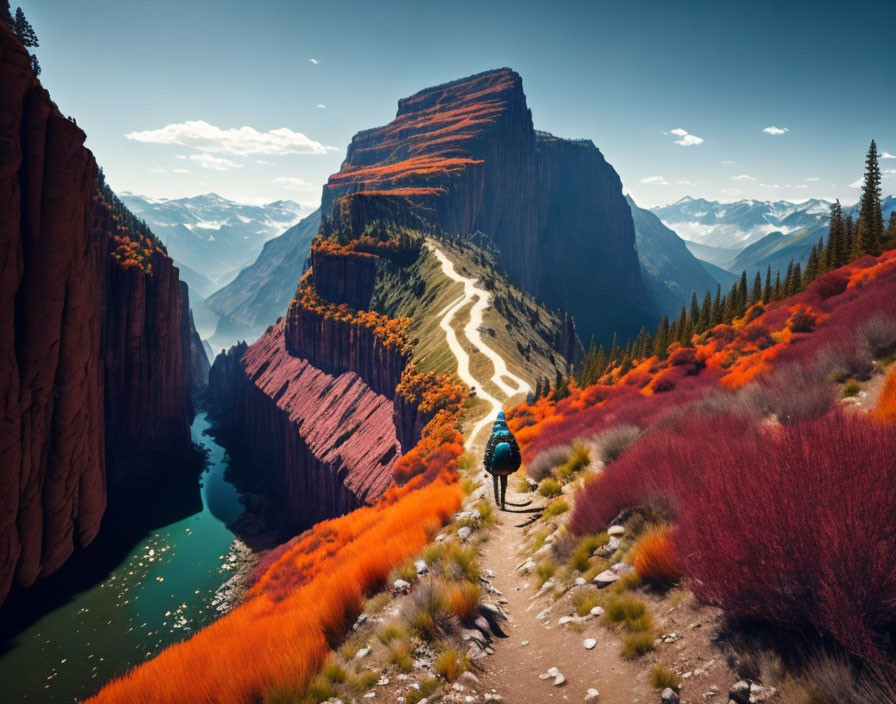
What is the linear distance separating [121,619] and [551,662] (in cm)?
5212

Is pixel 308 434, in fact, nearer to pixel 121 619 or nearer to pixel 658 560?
pixel 121 619

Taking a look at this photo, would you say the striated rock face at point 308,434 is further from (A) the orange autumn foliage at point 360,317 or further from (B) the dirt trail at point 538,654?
(B) the dirt trail at point 538,654

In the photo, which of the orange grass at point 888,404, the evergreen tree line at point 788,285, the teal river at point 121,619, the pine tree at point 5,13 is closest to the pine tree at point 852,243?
the evergreen tree line at point 788,285

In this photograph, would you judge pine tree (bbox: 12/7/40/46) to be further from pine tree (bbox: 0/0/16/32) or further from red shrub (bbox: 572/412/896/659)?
red shrub (bbox: 572/412/896/659)

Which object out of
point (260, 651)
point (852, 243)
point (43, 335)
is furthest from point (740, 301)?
point (43, 335)

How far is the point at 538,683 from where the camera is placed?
A: 6.27 m

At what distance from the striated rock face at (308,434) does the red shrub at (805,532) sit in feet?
123

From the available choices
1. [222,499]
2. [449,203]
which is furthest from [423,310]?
[449,203]

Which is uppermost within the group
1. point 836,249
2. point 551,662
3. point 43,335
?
point 836,249

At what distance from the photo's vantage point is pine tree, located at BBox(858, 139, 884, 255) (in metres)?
31.9

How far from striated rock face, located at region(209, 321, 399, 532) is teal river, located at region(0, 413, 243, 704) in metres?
13.5

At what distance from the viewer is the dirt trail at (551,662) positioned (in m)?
5.71

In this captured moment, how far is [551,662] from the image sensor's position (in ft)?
21.8

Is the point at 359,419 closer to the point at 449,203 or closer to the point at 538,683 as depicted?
the point at 538,683
